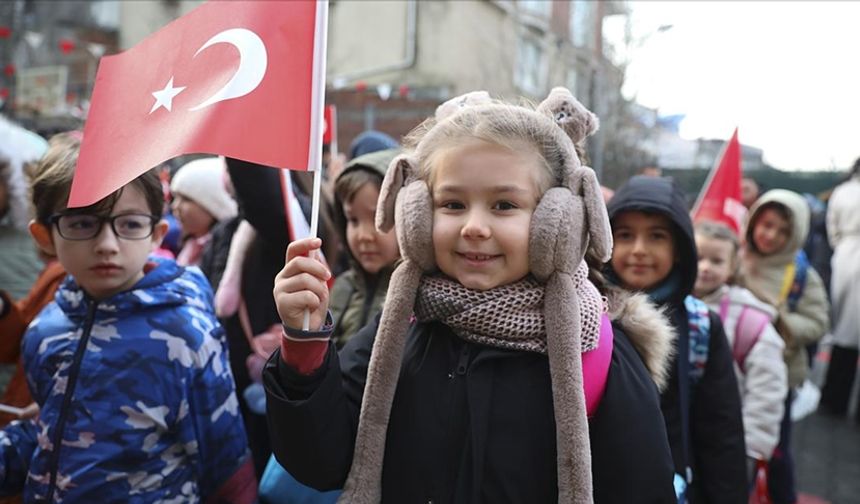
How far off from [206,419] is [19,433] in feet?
1.88

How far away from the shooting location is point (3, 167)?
3.30 metres

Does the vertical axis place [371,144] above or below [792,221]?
above

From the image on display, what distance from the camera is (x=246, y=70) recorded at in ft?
5.55

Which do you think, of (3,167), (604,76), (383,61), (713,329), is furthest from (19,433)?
(383,61)

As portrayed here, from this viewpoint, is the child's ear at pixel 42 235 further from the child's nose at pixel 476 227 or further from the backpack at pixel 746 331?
the backpack at pixel 746 331

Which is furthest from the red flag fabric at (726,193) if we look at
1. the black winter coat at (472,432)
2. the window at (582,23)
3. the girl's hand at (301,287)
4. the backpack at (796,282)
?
the window at (582,23)

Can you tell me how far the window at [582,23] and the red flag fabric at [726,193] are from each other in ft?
34.7

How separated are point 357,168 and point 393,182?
112cm

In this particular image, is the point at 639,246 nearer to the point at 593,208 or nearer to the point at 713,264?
the point at 713,264

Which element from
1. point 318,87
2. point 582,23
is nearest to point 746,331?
point 318,87

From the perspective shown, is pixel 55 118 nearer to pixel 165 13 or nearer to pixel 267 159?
pixel 165 13

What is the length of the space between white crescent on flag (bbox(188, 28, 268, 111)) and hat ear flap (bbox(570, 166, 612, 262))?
2.48 feet

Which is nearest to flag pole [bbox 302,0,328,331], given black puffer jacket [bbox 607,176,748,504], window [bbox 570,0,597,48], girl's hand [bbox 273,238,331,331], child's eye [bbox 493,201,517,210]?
girl's hand [bbox 273,238,331,331]

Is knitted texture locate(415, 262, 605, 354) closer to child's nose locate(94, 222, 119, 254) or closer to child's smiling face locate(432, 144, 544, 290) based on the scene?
child's smiling face locate(432, 144, 544, 290)
